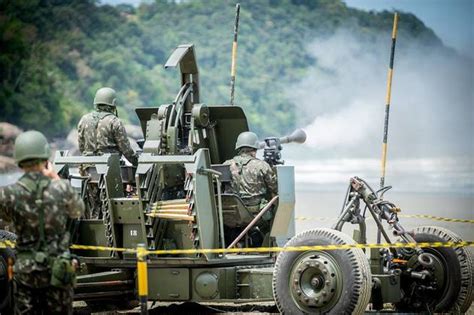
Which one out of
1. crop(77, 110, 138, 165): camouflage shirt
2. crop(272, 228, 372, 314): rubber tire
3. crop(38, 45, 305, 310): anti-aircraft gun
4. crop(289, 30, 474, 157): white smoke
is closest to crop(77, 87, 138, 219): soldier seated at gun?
crop(77, 110, 138, 165): camouflage shirt

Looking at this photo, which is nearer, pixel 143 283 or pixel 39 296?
pixel 39 296

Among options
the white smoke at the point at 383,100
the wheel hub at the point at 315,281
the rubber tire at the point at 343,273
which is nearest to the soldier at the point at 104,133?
the rubber tire at the point at 343,273

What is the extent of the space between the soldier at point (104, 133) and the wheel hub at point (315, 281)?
2637mm

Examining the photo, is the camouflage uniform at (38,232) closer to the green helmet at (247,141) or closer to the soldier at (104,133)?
the soldier at (104,133)

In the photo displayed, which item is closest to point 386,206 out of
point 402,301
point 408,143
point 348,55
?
point 402,301

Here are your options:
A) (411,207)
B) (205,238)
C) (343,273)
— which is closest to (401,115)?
(411,207)

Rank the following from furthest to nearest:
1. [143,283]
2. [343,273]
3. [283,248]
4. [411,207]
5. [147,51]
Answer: [147,51] → [411,207] → [283,248] → [343,273] → [143,283]

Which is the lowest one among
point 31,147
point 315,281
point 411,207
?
point 315,281

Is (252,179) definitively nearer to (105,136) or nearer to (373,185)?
(105,136)

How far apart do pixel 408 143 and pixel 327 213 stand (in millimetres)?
2620

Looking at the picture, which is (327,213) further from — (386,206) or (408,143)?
(386,206)

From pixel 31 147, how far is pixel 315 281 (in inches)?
126

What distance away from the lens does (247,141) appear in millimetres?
13023

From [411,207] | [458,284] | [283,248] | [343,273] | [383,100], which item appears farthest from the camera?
[383,100]
